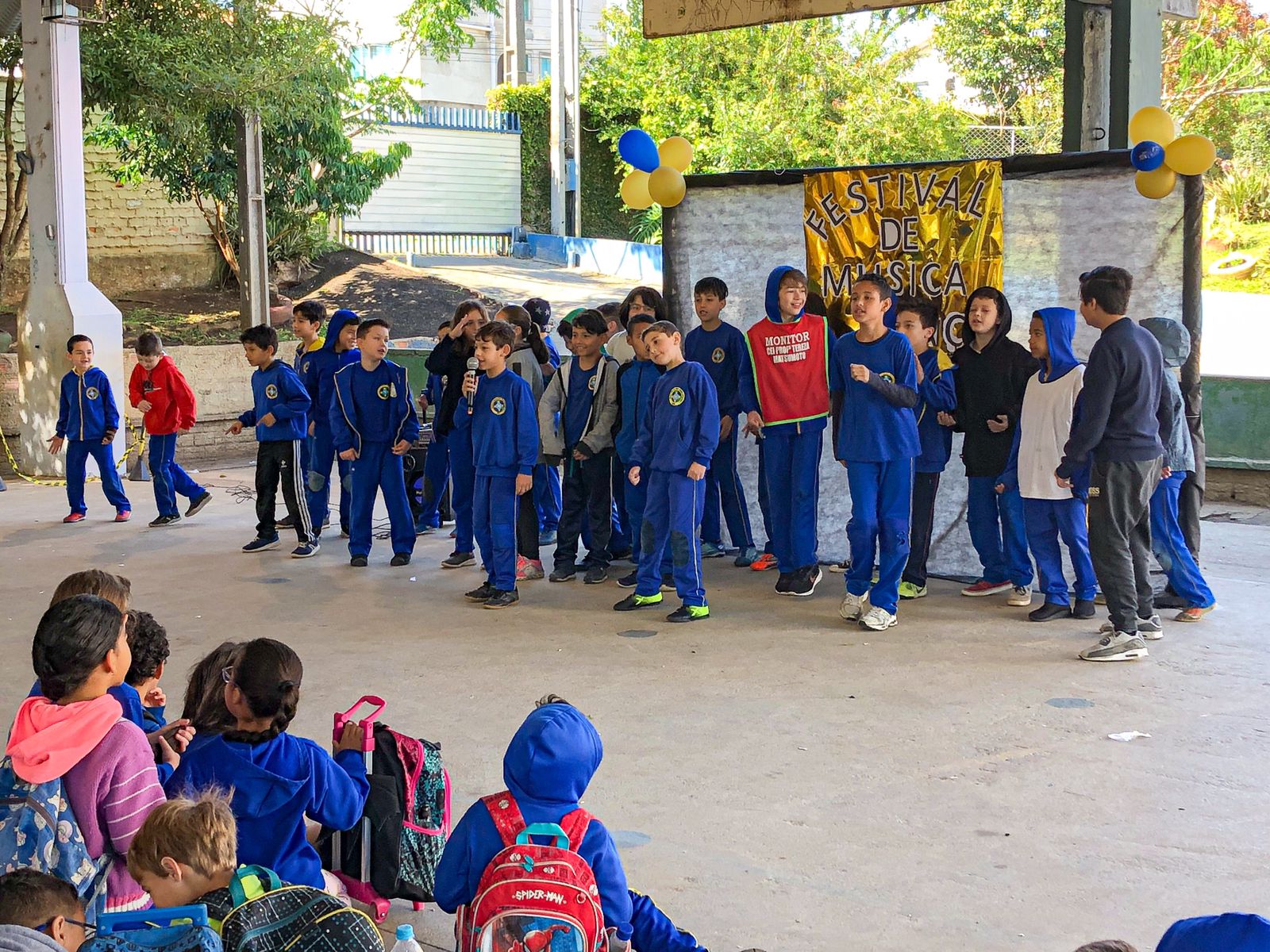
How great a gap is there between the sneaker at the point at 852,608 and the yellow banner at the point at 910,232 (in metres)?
1.62

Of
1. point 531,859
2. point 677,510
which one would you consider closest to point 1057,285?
point 677,510

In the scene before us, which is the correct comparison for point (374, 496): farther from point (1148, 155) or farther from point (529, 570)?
point (1148, 155)

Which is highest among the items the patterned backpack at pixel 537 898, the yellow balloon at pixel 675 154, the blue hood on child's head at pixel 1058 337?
the yellow balloon at pixel 675 154

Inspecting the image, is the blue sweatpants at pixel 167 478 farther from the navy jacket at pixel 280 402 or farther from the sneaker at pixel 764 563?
the sneaker at pixel 764 563

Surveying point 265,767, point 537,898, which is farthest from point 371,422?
point 537,898

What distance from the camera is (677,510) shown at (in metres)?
7.06

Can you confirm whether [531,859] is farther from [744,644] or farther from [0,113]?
[0,113]

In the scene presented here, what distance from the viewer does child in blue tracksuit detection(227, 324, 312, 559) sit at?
8.84 m

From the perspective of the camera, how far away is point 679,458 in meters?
7.03

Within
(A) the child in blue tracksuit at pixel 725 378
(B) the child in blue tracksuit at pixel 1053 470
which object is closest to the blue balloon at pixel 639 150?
(A) the child in blue tracksuit at pixel 725 378

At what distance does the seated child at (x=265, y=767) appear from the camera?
3.06 m

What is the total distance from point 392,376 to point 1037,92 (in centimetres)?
2338

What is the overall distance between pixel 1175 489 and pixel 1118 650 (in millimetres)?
1067

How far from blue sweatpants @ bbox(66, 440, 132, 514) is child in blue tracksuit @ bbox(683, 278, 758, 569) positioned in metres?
4.90
